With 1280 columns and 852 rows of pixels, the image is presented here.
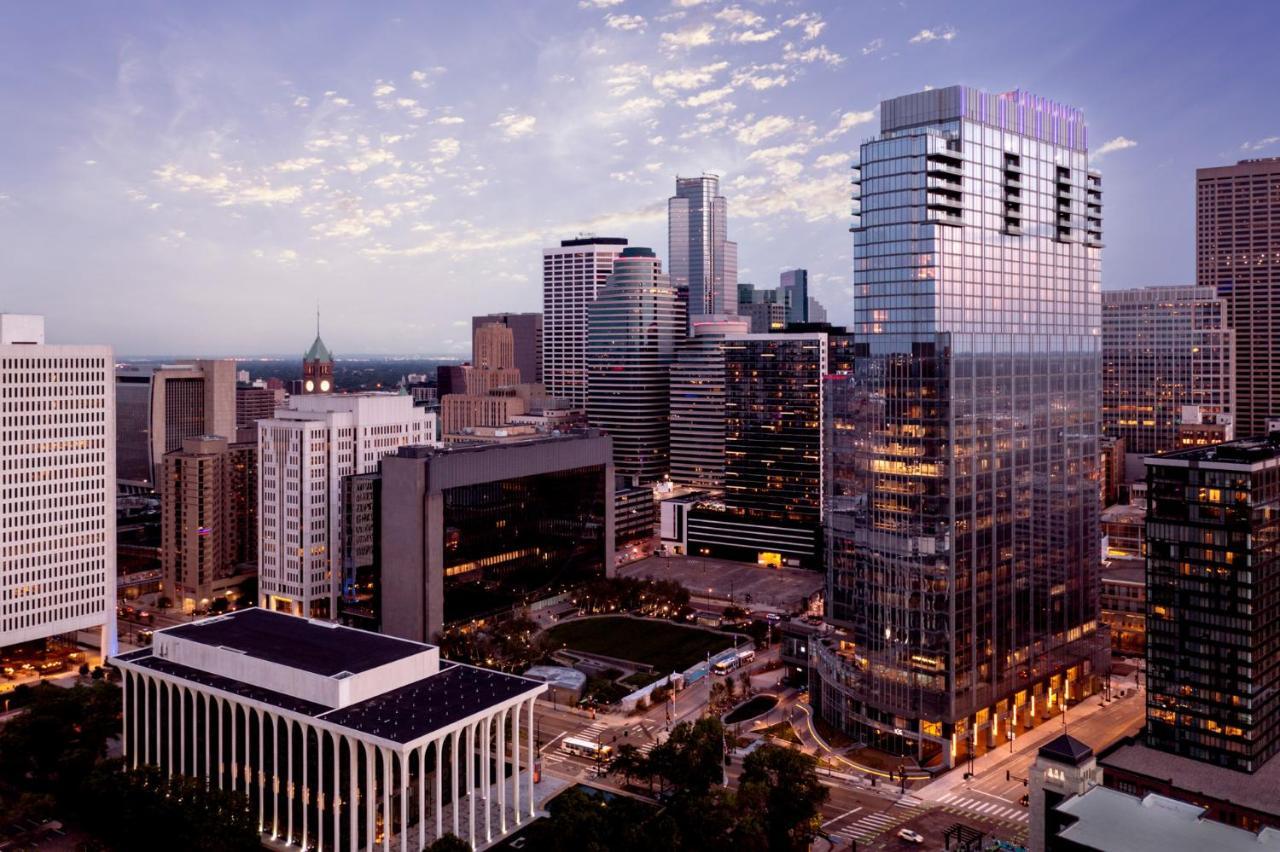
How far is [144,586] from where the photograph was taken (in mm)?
188000

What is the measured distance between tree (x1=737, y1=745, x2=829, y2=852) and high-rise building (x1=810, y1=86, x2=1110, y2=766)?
2507 centimetres

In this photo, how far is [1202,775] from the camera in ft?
305

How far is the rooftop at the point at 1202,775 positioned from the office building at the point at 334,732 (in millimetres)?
57975

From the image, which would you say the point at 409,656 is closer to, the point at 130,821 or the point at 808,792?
the point at 130,821

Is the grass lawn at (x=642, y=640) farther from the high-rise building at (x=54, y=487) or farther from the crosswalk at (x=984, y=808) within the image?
the high-rise building at (x=54, y=487)

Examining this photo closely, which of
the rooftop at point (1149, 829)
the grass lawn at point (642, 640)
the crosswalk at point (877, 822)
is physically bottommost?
the crosswalk at point (877, 822)

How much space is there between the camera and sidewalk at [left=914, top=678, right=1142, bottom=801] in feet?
336

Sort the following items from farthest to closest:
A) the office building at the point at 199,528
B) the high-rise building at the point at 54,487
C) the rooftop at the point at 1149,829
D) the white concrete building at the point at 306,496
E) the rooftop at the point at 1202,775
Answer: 1. the office building at the point at 199,528
2. the white concrete building at the point at 306,496
3. the high-rise building at the point at 54,487
4. the rooftop at the point at 1202,775
5. the rooftop at the point at 1149,829

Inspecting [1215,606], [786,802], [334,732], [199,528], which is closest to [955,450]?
[1215,606]

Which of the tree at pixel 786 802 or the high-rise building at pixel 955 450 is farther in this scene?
the high-rise building at pixel 955 450

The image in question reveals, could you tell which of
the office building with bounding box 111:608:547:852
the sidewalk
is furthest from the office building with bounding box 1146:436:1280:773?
the office building with bounding box 111:608:547:852

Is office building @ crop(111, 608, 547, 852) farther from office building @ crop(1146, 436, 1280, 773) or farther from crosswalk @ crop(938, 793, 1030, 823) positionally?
office building @ crop(1146, 436, 1280, 773)

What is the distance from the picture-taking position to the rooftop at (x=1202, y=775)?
8794cm

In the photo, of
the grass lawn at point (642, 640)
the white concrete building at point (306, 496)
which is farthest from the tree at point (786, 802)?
the white concrete building at point (306, 496)
